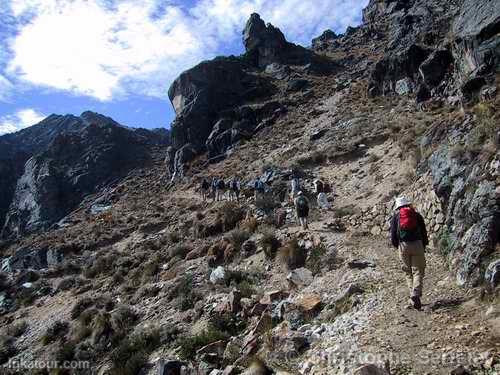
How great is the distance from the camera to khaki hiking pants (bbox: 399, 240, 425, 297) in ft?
26.7

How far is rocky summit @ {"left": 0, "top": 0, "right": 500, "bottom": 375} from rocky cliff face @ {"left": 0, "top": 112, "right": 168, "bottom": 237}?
92.2 ft

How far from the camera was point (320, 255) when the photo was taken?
13.4 metres

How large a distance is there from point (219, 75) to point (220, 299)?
52374 mm

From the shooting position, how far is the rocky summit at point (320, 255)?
7852 millimetres

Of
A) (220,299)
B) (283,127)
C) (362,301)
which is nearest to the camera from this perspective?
(362,301)

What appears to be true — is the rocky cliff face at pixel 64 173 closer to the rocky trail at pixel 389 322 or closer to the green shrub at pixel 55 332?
the green shrub at pixel 55 332

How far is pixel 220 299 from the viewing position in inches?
529

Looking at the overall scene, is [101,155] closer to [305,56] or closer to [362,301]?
[305,56]

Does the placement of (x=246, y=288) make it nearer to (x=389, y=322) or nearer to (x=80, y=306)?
(x=389, y=322)

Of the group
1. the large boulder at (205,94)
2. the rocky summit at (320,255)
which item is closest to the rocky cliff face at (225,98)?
the large boulder at (205,94)

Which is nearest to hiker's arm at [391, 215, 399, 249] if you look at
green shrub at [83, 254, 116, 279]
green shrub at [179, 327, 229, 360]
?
green shrub at [179, 327, 229, 360]

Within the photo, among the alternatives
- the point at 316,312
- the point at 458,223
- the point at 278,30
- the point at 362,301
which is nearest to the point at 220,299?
the point at 316,312

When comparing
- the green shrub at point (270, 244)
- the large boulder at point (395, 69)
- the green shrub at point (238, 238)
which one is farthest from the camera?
the large boulder at point (395, 69)

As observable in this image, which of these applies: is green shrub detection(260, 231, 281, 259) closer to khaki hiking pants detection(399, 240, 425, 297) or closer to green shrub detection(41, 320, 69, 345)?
khaki hiking pants detection(399, 240, 425, 297)
